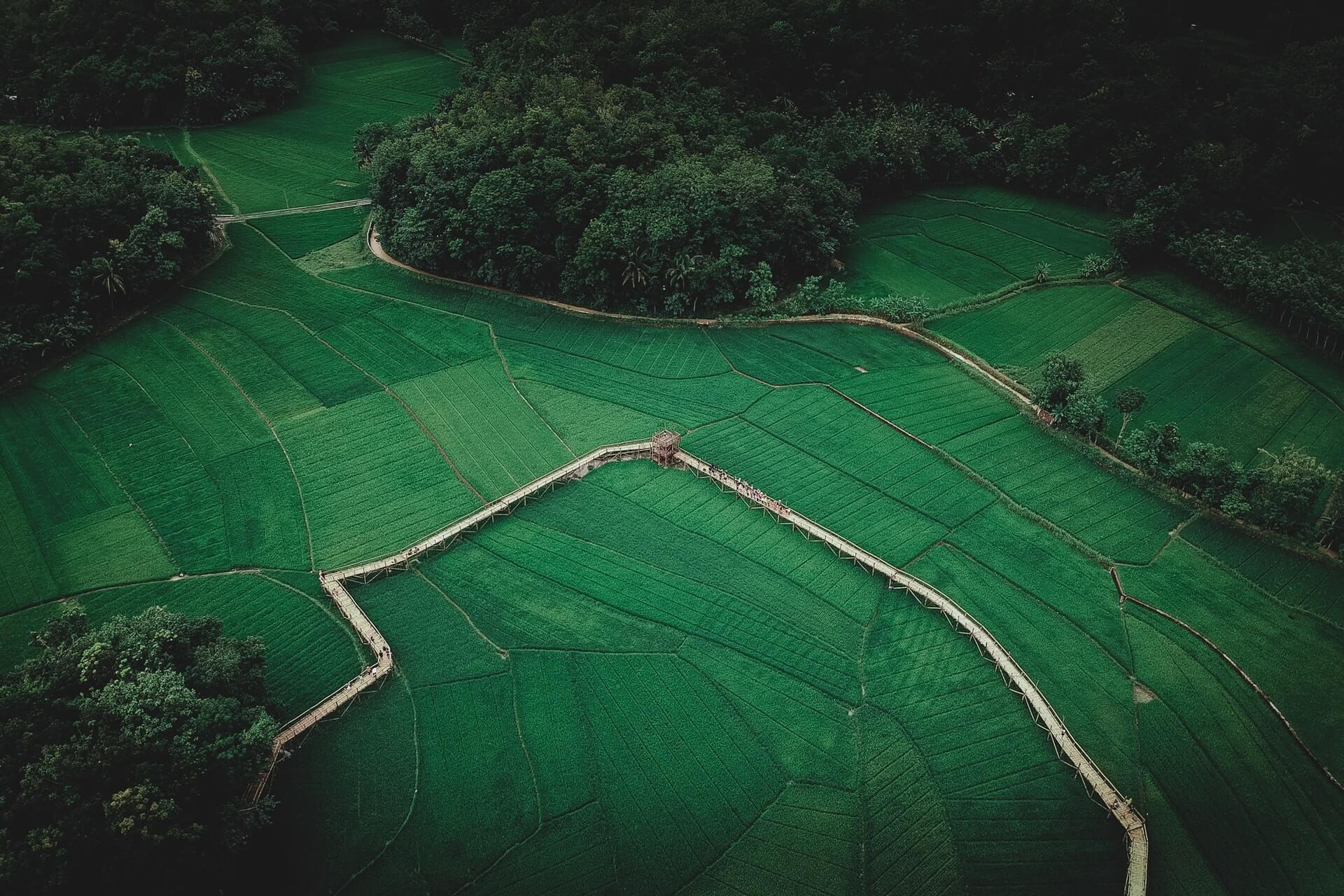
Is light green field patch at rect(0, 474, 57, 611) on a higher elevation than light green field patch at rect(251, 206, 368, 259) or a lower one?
lower

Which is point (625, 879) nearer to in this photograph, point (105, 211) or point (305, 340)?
point (305, 340)

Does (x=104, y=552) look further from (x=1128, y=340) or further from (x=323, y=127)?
(x=1128, y=340)

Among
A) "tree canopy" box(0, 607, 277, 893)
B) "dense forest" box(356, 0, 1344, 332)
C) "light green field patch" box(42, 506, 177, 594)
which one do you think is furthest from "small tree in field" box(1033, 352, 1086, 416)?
"light green field patch" box(42, 506, 177, 594)

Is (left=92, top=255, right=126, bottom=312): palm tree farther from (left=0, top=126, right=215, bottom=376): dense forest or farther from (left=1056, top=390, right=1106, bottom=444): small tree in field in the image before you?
(left=1056, top=390, right=1106, bottom=444): small tree in field

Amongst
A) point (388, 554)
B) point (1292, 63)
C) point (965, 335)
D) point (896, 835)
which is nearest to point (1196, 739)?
point (896, 835)

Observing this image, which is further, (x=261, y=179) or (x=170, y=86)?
(x=170, y=86)

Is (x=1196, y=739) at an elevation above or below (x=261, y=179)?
below

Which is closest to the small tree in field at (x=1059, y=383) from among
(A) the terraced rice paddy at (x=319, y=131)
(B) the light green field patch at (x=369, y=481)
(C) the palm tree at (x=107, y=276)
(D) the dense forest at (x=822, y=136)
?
(D) the dense forest at (x=822, y=136)
